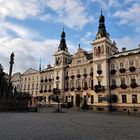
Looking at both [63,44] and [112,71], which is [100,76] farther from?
[63,44]

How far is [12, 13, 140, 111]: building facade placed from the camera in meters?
48.6

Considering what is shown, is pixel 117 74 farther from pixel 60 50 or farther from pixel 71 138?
pixel 71 138

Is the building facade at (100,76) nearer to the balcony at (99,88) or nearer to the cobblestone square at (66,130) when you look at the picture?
the balcony at (99,88)

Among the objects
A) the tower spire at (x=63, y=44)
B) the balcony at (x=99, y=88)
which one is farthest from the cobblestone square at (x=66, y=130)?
the tower spire at (x=63, y=44)

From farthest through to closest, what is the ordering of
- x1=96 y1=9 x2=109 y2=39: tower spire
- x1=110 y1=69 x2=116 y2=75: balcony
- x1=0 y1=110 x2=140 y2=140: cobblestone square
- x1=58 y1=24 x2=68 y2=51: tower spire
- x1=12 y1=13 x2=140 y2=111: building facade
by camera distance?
x1=58 y1=24 x2=68 y2=51: tower spire < x1=96 y1=9 x2=109 y2=39: tower spire < x1=110 y1=69 x2=116 y2=75: balcony < x1=12 y1=13 x2=140 y2=111: building facade < x1=0 y1=110 x2=140 y2=140: cobblestone square

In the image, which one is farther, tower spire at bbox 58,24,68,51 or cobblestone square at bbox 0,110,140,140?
tower spire at bbox 58,24,68,51

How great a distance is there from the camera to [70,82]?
63.9m

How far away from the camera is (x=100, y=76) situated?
2128 inches

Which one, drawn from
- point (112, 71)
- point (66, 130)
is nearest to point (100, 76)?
point (112, 71)

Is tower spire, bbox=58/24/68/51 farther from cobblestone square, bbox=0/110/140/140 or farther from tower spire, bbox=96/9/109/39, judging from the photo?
cobblestone square, bbox=0/110/140/140

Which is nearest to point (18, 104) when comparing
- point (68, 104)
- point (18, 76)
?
point (68, 104)

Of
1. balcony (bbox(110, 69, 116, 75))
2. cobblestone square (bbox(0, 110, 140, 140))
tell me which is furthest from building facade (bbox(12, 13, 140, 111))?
cobblestone square (bbox(0, 110, 140, 140))

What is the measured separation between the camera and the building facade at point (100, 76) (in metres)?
48.6

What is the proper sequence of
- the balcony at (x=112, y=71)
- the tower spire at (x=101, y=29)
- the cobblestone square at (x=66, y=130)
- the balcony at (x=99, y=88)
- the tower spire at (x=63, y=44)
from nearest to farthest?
1. the cobblestone square at (x=66, y=130)
2. the balcony at (x=112, y=71)
3. the balcony at (x=99, y=88)
4. the tower spire at (x=101, y=29)
5. the tower spire at (x=63, y=44)
